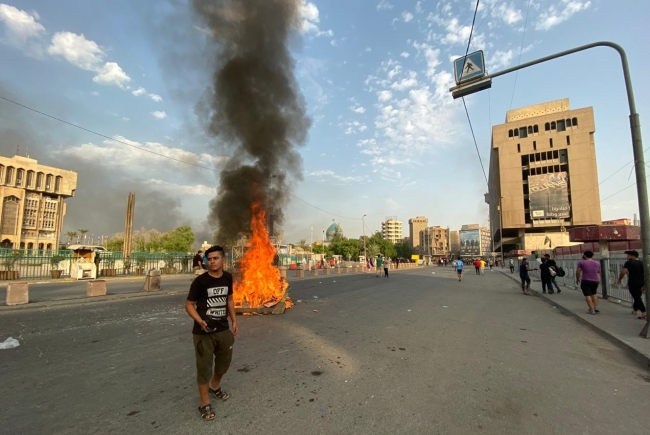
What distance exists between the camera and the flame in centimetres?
876

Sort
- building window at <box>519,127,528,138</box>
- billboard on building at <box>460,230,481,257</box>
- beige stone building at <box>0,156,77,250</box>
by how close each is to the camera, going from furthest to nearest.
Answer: billboard on building at <box>460,230,481,257</box>, building window at <box>519,127,528,138</box>, beige stone building at <box>0,156,77,250</box>

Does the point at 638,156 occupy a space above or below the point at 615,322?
above

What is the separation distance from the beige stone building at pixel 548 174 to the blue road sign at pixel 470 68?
59.3 meters

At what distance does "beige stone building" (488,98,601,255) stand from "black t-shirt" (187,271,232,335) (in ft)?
214

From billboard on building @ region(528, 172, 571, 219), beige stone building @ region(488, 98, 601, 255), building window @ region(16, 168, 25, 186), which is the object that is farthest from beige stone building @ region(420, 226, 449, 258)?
building window @ region(16, 168, 25, 186)

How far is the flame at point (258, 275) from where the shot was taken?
28.7ft

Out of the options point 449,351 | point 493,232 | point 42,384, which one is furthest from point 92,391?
point 493,232

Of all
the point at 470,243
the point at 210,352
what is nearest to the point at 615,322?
the point at 210,352

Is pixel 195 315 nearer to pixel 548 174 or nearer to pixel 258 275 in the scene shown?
pixel 258 275

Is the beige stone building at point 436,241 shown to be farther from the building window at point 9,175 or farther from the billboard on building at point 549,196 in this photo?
the building window at point 9,175

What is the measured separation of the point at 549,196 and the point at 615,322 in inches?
2654

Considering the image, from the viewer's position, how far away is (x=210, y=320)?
10.1 feet

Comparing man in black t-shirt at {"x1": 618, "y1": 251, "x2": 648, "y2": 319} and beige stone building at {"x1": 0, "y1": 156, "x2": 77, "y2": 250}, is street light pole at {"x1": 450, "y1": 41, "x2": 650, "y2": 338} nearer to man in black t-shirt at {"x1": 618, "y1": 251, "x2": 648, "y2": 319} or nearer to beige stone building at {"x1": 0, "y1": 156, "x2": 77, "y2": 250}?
man in black t-shirt at {"x1": 618, "y1": 251, "x2": 648, "y2": 319}

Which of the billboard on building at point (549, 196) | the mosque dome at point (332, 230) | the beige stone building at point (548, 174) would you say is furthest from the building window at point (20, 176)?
the billboard on building at point (549, 196)
